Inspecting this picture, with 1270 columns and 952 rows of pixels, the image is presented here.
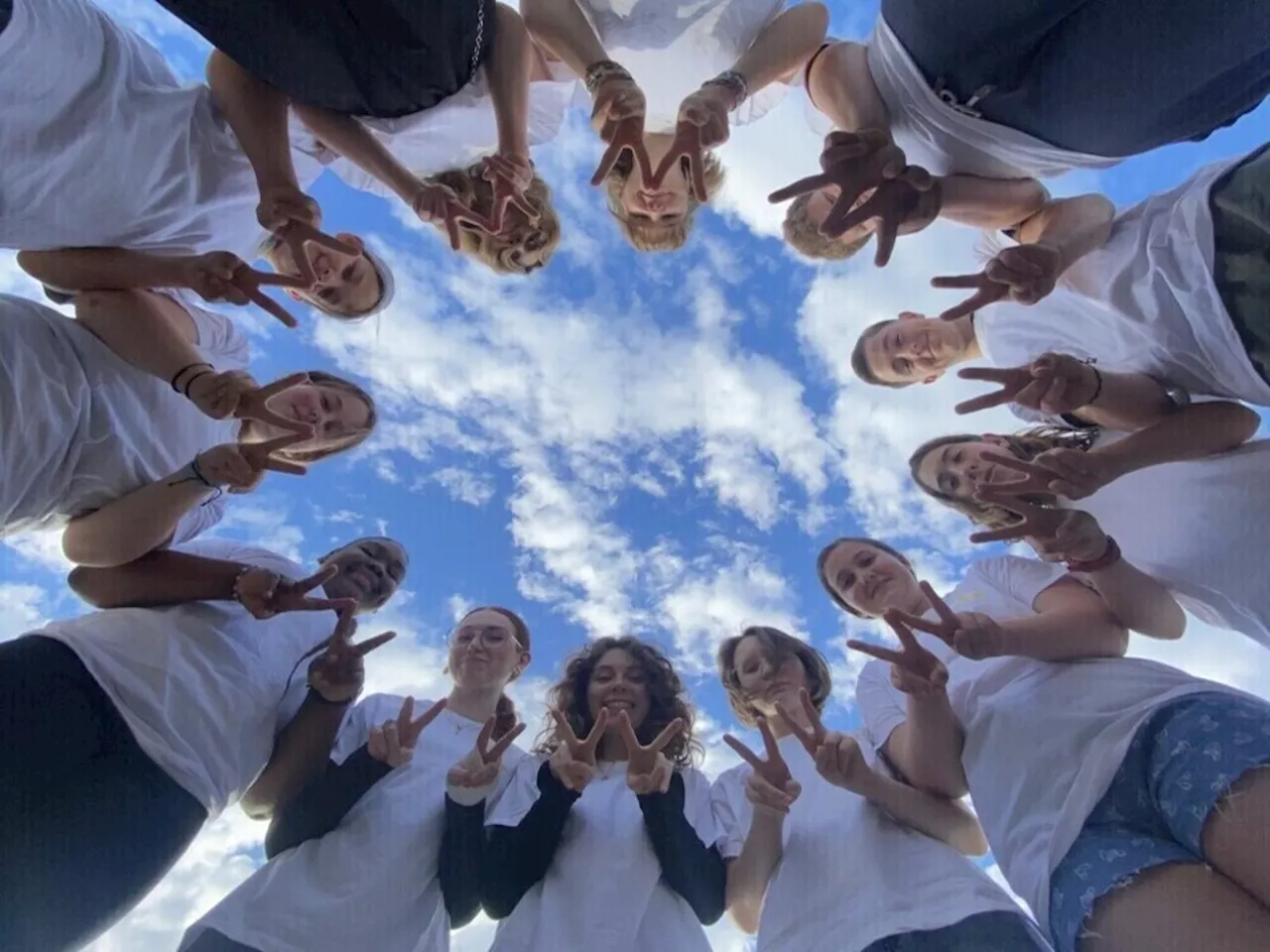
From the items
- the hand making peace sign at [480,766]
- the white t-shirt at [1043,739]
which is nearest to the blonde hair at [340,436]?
the hand making peace sign at [480,766]

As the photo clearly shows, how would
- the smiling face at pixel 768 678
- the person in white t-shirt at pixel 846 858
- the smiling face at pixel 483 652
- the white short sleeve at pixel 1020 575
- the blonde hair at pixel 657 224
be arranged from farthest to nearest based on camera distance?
the smiling face at pixel 483 652, the smiling face at pixel 768 678, the blonde hair at pixel 657 224, the white short sleeve at pixel 1020 575, the person in white t-shirt at pixel 846 858

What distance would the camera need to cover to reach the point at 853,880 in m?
2.84

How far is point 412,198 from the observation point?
3.02m

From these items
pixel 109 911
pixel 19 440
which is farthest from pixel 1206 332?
pixel 109 911

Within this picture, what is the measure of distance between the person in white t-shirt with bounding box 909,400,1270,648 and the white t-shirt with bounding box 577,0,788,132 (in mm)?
1711

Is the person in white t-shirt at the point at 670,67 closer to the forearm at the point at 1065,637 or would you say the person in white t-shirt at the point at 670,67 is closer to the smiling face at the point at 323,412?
the smiling face at the point at 323,412

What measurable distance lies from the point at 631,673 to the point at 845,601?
1082 millimetres

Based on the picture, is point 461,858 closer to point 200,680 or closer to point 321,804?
point 321,804

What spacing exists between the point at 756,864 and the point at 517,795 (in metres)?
1.02

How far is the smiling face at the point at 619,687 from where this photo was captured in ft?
12.9

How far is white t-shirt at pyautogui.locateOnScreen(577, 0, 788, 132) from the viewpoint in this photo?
9.82 ft

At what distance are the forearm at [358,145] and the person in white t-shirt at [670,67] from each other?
0.69 meters

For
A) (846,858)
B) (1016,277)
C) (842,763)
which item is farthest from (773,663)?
(1016,277)

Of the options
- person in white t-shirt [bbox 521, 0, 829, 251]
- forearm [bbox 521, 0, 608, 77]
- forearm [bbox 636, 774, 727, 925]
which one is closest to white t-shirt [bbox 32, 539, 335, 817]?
forearm [bbox 636, 774, 727, 925]
